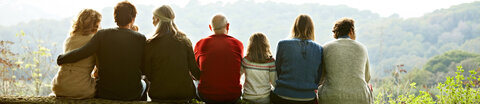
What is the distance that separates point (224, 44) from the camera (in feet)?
10.1

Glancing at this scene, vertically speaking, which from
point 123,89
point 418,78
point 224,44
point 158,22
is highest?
point 158,22

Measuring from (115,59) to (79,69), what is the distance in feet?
0.97

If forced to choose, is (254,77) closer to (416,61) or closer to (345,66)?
(345,66)

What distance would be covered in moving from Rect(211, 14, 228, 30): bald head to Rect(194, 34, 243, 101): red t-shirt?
104mm

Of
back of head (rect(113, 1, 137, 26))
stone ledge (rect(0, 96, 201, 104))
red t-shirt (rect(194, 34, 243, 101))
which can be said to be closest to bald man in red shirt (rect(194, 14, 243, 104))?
red t-shirt (rect(194, 34, 243, 101))

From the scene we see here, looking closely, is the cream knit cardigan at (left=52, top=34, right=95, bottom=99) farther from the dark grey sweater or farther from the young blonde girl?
the young blonde girl

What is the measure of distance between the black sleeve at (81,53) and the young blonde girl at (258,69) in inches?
47.6

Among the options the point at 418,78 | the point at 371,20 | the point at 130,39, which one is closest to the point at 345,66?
the point at 130,39

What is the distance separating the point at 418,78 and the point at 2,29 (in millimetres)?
22483

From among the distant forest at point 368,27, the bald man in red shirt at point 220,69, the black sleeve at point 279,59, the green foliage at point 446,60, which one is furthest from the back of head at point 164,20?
the green foliage at point 446,60

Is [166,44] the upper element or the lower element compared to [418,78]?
upper

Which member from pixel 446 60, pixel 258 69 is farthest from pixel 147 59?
pixel 446 60

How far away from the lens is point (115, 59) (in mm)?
2795

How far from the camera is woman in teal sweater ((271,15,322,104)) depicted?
2.99 m
